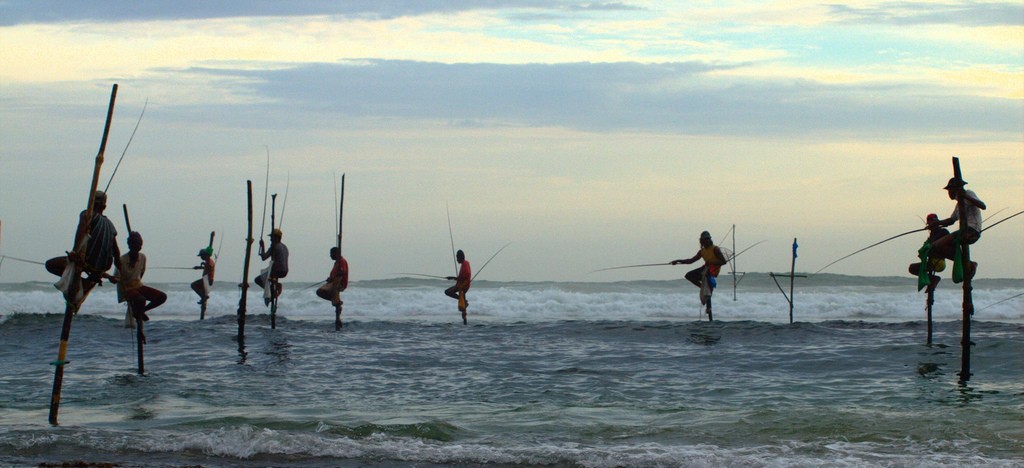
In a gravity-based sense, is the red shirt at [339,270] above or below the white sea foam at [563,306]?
above

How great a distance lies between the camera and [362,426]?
34.3ft

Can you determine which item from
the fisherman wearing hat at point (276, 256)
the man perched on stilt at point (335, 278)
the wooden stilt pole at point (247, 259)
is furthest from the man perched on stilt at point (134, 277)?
the man perched on stilt at point (335, 278)

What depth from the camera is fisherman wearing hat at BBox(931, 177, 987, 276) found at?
12.6 metres

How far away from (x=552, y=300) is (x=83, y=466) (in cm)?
2759

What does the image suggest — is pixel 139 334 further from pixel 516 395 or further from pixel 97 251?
pixel 516 395

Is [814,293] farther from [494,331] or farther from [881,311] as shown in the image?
[494,331]

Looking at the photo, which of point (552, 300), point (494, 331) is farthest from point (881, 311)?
point (494, 331)

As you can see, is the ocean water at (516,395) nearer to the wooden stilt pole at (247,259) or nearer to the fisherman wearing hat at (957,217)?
the wooden stilt pole at (247,259)

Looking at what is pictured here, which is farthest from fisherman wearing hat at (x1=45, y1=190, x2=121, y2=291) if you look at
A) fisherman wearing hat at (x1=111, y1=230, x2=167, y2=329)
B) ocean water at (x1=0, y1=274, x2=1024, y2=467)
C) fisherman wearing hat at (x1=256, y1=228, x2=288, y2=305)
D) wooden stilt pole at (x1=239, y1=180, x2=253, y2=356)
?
fisherman wearing hat at (x1=256, y1=228, x2=288, y2=305)

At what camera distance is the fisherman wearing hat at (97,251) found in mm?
10484

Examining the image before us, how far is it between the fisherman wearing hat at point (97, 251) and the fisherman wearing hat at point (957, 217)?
10436 mm

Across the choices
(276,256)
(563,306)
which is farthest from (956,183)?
(563,306)

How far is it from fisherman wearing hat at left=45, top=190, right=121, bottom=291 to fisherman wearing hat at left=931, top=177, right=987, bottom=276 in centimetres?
1044

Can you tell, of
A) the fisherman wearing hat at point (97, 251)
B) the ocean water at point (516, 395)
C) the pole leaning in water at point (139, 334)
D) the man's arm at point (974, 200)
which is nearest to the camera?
the ocean water at point (516, 395)
